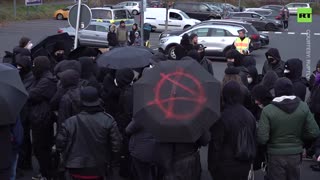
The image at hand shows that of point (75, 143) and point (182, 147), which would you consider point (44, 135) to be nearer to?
point (75, 143)

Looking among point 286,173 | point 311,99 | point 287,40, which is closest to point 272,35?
point 287,40

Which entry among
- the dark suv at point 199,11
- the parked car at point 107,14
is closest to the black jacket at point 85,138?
the parked car at point 107,14

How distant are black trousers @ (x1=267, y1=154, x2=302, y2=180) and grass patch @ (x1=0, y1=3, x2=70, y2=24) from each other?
3995cm

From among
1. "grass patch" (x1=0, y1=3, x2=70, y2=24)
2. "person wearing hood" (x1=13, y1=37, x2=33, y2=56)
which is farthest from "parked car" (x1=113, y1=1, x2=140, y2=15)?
"person wearing hood" (x1=13, y1=37, x2=33, y2=56)

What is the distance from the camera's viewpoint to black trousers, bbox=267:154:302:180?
580cm

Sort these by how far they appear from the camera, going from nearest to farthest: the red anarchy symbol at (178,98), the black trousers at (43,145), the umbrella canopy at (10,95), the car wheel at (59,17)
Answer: the red anarchy symbol at (178,98), the umbrella canopy at (10,95), the black trousers at (43,145), the car wheel at (59,17)

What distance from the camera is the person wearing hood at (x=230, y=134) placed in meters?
5.49

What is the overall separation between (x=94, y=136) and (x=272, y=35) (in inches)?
1323

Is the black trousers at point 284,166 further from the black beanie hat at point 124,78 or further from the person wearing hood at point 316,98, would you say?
the person wearing hood at point 316,98

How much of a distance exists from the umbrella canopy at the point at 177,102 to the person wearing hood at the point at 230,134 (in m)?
0.41

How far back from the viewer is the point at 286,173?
5875mm

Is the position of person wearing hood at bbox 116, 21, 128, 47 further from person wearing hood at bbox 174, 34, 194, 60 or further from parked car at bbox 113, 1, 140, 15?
parked car at bbox 113, 1, 140, 15

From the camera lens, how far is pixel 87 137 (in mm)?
5547

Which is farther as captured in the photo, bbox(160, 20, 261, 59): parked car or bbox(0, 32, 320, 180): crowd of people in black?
bbox(160, 20, 261, 59): parked car
